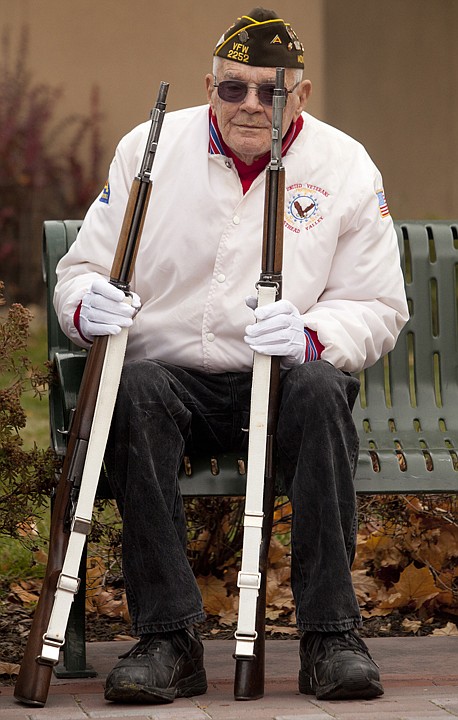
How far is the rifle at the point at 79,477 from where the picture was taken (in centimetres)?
311

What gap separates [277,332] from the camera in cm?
327

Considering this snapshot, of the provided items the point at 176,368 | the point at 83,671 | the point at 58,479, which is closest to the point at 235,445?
the point at 176,368

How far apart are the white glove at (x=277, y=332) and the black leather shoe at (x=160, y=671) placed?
719mm

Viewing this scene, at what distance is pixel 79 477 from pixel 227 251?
0.79 meters

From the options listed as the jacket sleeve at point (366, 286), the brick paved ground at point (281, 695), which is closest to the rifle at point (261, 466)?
the brick paved ground at point (281, 695)

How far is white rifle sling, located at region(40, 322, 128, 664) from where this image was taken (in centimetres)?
312

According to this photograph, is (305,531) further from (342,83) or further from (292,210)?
(342,83)

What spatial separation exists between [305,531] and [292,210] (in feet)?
3.07

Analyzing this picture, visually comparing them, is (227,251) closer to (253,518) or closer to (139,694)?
(253,518)

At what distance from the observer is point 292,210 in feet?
12.0

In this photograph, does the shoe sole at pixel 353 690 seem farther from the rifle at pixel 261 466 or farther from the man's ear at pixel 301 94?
the man's ear at pixel 301 94

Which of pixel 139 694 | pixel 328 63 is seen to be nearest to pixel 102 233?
pixel 139 694

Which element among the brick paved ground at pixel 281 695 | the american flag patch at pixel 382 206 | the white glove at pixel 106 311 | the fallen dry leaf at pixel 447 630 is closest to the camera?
the brick paved ground at pixel 281 695

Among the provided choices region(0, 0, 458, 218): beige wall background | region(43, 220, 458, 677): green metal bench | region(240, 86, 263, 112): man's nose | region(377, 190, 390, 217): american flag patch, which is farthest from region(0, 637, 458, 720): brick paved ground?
region(0, 0, 458, 218): beige wall background
